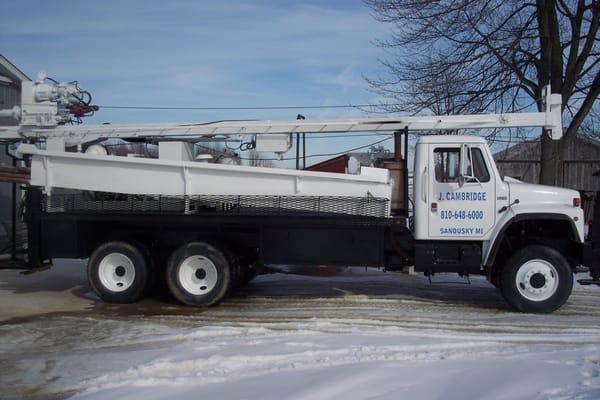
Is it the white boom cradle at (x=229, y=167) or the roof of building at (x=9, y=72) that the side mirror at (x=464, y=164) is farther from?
the roof of building at (x=9, y=72)

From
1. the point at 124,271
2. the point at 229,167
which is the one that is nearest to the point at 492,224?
the point at 229,167

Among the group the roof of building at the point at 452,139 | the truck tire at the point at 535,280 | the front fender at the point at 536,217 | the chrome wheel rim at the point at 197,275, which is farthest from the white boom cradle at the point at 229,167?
the truck tire at the point at 535,280

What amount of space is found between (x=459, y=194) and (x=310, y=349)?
3.69 metres

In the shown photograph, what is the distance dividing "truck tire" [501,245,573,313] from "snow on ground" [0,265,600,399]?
0.65 ft

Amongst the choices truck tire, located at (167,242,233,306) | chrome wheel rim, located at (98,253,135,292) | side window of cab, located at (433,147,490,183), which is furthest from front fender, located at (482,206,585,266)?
chrome wheel rim, located at (98,253,135,292)

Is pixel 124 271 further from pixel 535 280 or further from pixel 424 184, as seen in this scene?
pixel 535 280

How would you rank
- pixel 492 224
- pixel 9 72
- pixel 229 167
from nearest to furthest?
pixel 492 224 < pixel 229 167 < pixel 9 72

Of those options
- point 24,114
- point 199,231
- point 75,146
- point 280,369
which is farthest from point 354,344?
point 24,114

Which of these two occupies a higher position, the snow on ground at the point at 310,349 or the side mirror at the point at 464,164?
the side mirror at the point at 464,164

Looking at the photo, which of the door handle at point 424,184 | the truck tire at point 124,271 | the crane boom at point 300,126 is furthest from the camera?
the truck tire at point 124,271

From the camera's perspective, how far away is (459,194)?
869 centimetres

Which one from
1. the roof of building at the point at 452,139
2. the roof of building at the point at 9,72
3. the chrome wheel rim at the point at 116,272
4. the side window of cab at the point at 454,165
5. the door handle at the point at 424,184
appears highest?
the roof of building at the point at 9,72

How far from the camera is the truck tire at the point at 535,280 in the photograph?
8445 mm

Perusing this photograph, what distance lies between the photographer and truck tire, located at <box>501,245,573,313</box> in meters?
8.45
